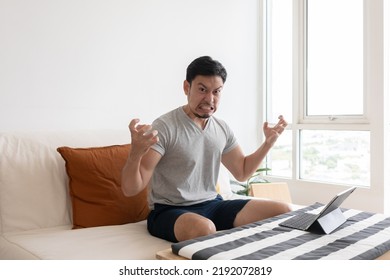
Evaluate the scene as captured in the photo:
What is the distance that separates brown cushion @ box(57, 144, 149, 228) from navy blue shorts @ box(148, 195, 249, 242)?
181mm

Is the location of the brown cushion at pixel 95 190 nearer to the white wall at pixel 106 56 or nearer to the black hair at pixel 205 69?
the white wall at pixel 106 56

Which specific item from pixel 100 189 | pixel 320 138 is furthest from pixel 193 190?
pixel 320 138

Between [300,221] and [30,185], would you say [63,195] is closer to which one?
[30,185]

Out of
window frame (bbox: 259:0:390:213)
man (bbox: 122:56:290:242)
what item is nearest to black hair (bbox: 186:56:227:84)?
man (bbox: 122:56:290:242)

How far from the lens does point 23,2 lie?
83.8 inches

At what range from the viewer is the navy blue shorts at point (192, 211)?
1.67 m

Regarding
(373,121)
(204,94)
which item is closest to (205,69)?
(204,94)

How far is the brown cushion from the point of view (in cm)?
188

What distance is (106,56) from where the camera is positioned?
248 cm

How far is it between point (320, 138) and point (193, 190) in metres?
1.58

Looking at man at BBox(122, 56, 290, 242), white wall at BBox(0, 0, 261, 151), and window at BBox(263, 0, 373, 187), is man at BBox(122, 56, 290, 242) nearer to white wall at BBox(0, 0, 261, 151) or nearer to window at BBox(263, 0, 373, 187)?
white wall at BBox(0, 0, 261, 151)

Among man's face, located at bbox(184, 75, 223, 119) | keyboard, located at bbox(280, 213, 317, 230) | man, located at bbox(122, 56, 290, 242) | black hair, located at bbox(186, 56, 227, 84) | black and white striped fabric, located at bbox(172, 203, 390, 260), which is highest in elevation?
black hair, located at bbox(186, 56, 227, 84)

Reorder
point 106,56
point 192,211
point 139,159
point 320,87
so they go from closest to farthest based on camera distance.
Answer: point 139,159 < point 192,211 < point 106,56 < point 320,87

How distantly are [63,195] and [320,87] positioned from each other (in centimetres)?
205
